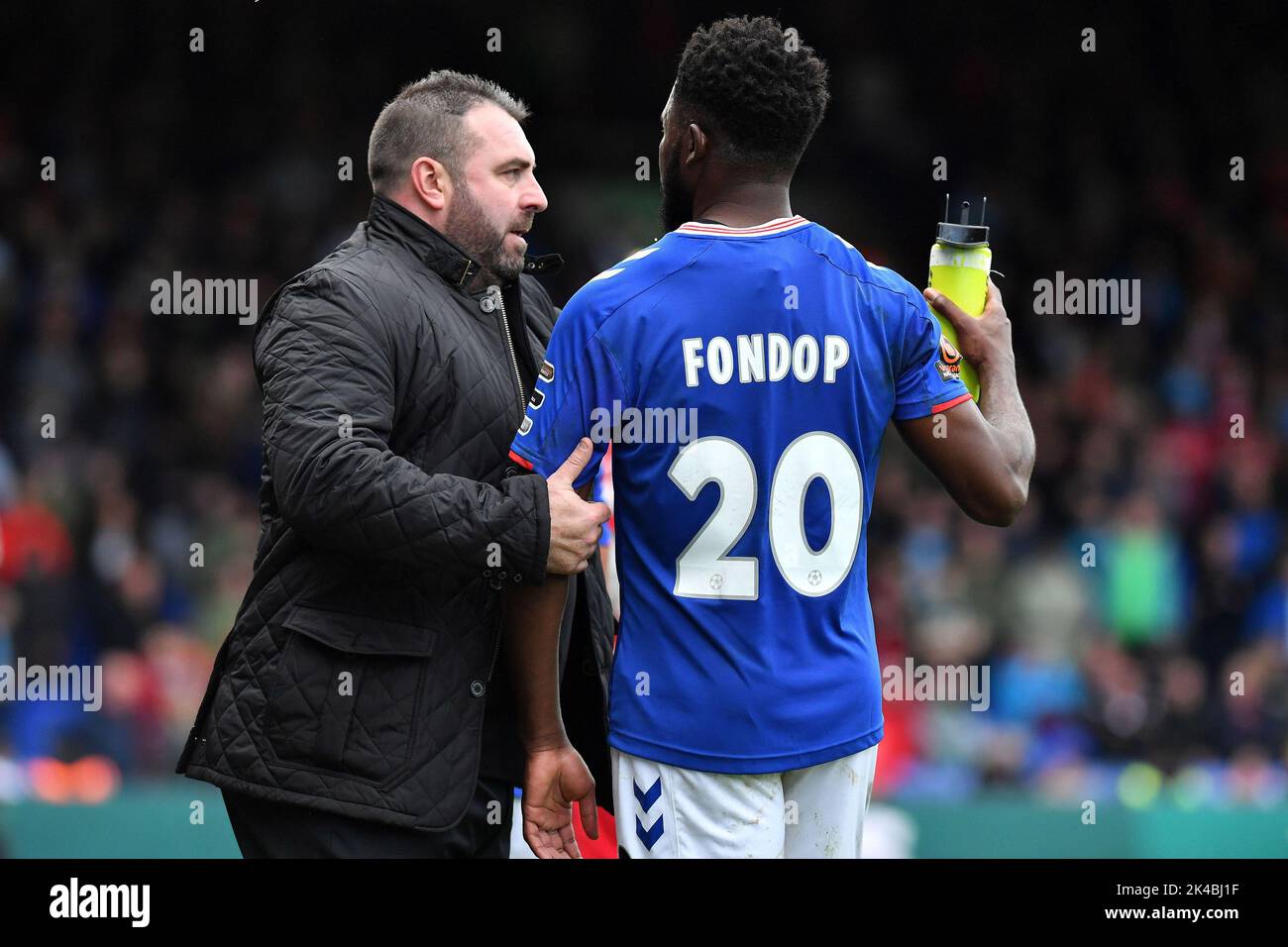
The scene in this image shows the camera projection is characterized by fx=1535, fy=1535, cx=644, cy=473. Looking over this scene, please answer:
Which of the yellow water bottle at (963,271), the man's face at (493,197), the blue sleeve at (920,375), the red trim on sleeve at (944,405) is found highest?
the man's face at (493,197)

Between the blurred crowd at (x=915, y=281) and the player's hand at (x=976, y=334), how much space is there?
4139 millimetres

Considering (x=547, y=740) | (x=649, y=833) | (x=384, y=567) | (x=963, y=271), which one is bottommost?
(x=649, y=833)

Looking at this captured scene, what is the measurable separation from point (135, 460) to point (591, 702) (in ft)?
17.4

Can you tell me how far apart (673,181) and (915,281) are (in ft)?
21.9

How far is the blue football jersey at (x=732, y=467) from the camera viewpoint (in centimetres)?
244

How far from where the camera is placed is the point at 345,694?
2641 mm

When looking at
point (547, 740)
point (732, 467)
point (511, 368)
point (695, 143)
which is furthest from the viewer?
point (511, 368)

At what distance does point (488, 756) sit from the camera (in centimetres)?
284

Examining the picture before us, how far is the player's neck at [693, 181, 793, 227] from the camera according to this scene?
2533 millimetres

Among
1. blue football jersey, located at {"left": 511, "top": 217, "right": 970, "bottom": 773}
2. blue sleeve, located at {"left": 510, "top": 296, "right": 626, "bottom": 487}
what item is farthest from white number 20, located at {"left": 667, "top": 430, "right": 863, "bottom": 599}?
blue sleeve, located at {"left": 510, "top": 296, "right": 626, "bottom": 487}

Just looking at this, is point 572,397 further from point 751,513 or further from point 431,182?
point 431,182

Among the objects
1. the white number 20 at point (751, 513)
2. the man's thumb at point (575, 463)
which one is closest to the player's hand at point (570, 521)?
the man's thumb at point (575, 463)

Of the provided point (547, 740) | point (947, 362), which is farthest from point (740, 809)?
point (947, 362)

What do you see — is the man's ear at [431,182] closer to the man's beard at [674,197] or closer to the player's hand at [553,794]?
the man's beard at [674,197]
